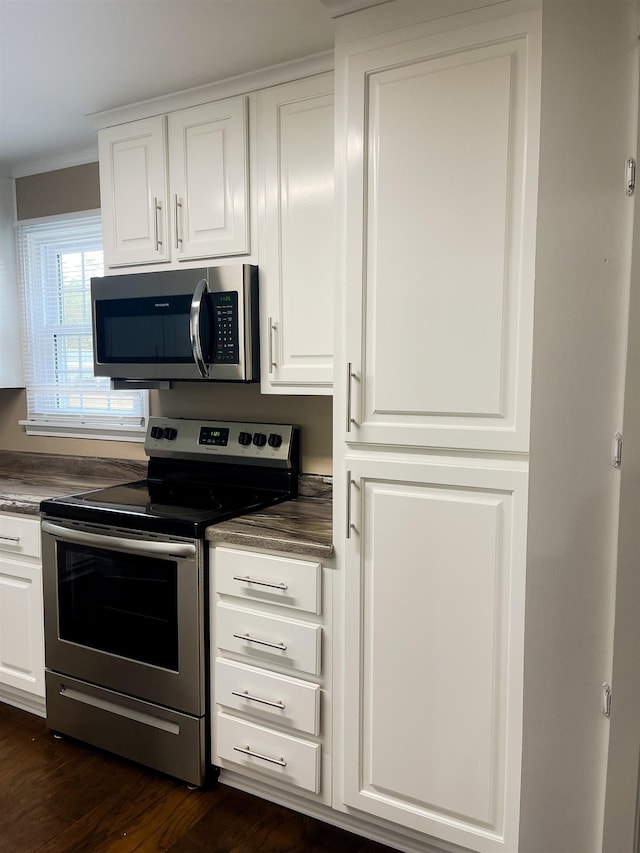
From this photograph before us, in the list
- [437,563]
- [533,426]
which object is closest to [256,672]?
[437,563]

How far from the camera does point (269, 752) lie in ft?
6.22

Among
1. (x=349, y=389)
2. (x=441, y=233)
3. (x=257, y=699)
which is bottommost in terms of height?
(x=257, y=699)

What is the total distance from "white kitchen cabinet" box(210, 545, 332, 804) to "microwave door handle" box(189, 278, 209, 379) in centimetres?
64

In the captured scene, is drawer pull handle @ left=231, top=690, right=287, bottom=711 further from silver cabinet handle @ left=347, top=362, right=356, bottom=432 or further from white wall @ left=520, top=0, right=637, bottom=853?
silver cabinet handle @ left=347, top=362, right=356, bottom=432

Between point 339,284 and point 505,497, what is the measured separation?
0.69 m

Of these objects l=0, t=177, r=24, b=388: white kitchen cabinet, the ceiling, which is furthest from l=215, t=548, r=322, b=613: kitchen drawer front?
l=0, t=177, r=24, b=388: white kitchen cabinet

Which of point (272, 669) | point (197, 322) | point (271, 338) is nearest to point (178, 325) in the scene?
point (197, 322)

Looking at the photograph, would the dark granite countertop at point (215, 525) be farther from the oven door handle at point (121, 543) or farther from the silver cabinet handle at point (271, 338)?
the silver cabinet handle at point (271, 338)

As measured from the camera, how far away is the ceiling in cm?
169

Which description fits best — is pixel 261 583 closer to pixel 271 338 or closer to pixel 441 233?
pixel 271 338

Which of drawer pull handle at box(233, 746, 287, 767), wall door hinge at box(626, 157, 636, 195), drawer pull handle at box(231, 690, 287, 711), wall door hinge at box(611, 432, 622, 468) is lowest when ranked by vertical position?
drawer pull handle at box(233, 746, 287, 767)

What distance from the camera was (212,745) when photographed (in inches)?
79.0

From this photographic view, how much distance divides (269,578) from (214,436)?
32.7 inches

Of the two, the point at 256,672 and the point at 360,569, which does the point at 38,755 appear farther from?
the point at 360,569
